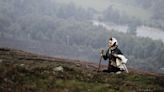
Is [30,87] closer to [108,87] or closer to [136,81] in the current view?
[108,87]

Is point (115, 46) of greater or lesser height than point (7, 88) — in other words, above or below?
above

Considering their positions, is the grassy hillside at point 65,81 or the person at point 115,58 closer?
the grassy hillside at point 65,81

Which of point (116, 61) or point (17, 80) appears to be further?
point (116, 61)

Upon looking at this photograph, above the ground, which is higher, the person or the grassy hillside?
the person

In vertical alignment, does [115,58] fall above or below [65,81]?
above

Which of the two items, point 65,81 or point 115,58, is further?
point 115,58

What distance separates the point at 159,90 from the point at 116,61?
18.2 ft

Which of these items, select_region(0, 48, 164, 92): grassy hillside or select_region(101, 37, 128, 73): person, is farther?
select_region(101, 37, 128, 73): person

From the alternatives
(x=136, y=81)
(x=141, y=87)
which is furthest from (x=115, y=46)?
(x=141, y=87)

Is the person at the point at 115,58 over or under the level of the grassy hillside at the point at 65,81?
over

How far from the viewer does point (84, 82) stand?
69.5 ft

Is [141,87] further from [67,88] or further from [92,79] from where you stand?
[67,88]

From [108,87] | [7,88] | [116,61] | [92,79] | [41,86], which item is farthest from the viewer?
[116,61]

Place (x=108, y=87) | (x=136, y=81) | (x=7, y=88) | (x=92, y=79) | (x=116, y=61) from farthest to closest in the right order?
1. (x=116, y=61)
2. (x=136, y=81)
3. (x=92, y=79)
4. (x=108, y=87)
5. (x=7, y=88)
